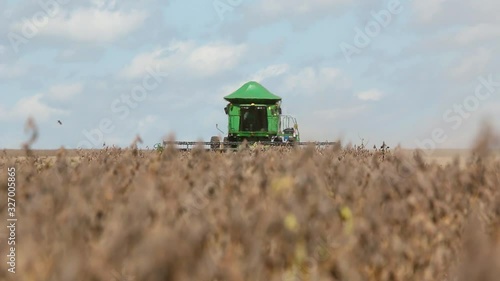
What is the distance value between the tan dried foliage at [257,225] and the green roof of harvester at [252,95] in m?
25.2

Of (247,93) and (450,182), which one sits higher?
(247,93)

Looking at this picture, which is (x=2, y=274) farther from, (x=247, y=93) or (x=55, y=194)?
(x=247, y=93)

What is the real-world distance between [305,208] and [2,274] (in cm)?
149

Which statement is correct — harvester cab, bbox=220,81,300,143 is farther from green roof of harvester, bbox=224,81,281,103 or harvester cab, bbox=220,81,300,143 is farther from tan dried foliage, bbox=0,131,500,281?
tan dried foliage, bbox=0,131,500,281

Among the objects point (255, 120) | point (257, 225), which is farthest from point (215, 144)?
point (257, 225)

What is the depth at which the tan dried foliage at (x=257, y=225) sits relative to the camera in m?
2.36

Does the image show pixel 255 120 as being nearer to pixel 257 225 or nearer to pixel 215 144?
pixel 215 144

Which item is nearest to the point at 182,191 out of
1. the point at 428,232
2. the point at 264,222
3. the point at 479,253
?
the point at 264,222

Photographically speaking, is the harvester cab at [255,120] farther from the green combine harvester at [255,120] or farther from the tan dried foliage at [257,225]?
the tan dried foliage at [257,225]

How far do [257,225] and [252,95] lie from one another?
28.2 metres

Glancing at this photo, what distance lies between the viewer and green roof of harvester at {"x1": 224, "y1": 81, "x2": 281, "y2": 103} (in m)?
31.2

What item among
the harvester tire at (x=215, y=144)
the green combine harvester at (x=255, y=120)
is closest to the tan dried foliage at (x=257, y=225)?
the harvester tire at (x=215, y=144)

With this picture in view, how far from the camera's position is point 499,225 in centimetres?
485

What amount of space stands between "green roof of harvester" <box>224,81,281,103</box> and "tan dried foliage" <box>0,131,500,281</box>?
25.2 meters
